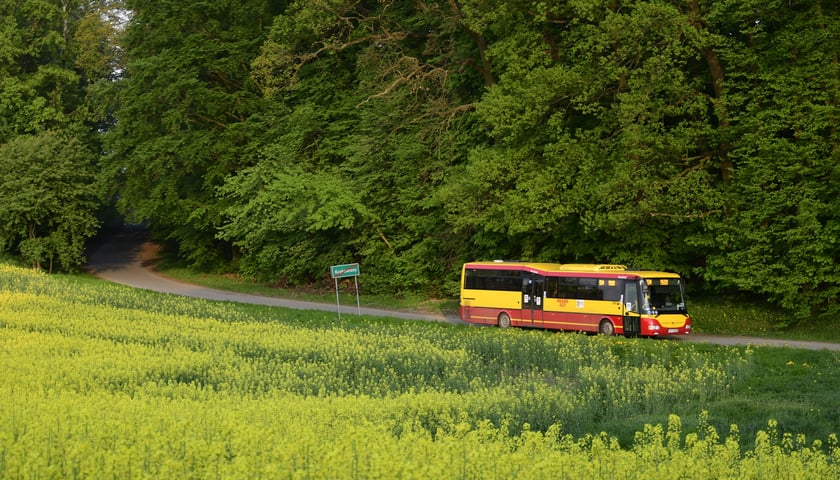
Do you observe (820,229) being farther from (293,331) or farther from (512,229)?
(293,331)

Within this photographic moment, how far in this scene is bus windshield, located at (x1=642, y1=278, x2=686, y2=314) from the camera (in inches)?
1156

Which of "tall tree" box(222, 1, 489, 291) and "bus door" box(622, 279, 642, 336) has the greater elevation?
"tall tree" box(222, 1, 489, 291)

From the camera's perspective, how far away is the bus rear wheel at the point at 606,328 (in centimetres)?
3047

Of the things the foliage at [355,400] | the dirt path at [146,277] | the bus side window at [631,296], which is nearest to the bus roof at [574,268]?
the bus side window at [631,296]

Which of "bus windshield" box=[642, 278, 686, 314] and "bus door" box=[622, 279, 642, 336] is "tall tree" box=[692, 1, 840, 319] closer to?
"bus windshield" box=[642, 278, 686, 314]

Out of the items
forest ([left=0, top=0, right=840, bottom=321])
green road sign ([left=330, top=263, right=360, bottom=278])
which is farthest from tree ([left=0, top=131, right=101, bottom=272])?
green road sign ([left=330, top=263, right=360, bottom=278])

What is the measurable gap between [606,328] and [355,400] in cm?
1663

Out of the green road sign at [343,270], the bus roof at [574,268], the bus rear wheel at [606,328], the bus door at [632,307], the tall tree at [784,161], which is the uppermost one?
the tall tree at [784,161]

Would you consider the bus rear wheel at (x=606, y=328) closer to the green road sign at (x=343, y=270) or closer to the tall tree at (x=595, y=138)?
the tall tree at (x=595, y=138)

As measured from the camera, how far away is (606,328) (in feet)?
100

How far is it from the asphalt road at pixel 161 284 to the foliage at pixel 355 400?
4.37 m

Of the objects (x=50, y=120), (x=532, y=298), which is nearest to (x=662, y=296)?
(x=532, y=298)

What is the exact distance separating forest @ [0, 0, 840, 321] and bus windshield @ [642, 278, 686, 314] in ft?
6.05

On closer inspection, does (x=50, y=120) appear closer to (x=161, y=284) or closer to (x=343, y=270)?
(x=161, y=284)
